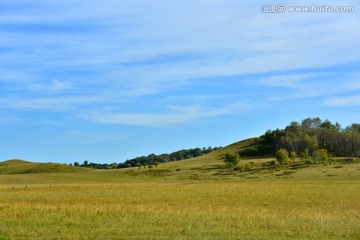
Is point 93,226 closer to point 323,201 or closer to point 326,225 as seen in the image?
point 326,225

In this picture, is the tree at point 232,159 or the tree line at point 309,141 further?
the tree line at point 309,141

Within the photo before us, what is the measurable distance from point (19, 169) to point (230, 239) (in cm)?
14227

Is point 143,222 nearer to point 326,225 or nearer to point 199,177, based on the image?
point 326,225

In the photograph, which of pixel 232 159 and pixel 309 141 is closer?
pixel 232 159

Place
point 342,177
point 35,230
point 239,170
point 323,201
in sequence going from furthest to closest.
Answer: point 239,170, point 342,177, point 323,201, point 35,230

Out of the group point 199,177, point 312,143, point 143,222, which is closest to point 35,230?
point 143,222

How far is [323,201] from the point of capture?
1417 inches

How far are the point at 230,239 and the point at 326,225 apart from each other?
560 centimetres

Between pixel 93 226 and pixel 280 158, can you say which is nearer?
pixel 93 226

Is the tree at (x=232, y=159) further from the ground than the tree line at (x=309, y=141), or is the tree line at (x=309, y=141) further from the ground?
the tree line at (x=309, y=141)

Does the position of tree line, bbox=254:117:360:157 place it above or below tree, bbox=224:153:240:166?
above

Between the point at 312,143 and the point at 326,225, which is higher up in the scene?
the point at 312,143

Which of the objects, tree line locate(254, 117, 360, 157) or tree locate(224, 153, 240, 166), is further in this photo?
tree line locate(254, 117, 360, 157)

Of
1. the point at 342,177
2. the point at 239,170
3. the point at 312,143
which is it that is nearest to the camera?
the point at 342,177
